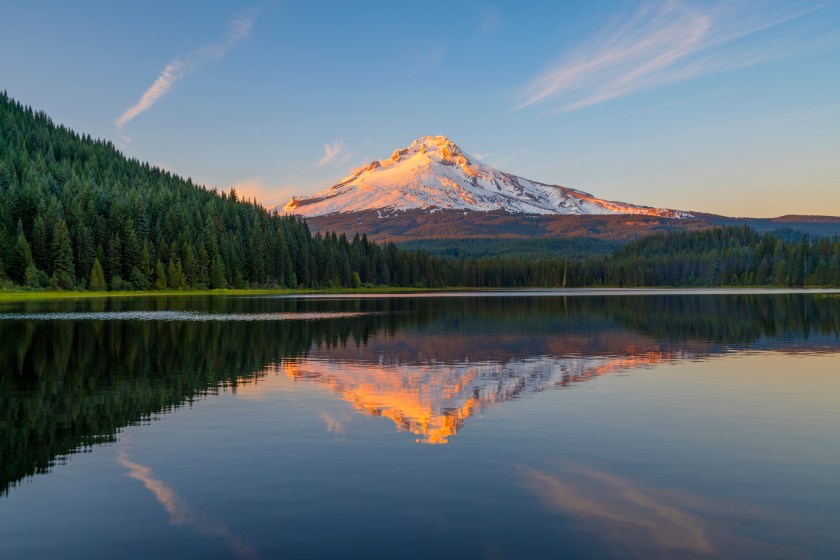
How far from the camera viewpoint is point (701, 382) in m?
34.2

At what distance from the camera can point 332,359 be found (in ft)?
141

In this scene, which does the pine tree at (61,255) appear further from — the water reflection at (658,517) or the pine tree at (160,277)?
the water reflection at (658,517)

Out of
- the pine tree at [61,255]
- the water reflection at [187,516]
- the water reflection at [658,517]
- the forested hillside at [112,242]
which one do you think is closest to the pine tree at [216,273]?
the forested hillside at [112,242]

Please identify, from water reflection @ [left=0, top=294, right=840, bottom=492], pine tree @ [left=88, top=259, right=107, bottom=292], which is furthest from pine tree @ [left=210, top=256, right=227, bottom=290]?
water reflection @ [left=0, top=294, right=840, bottom=492]

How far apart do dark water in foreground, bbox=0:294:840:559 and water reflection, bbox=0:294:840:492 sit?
0.73 ft

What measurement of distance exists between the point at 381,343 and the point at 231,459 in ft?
109

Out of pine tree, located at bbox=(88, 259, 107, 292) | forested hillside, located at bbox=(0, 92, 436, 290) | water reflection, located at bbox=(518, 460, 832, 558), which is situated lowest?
water reflection, located at bbox=(518, 460, 832, 558)

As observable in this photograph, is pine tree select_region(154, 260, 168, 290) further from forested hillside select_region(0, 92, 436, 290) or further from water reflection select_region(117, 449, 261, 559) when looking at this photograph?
water reflection select_region(117, 449, 261, 559)

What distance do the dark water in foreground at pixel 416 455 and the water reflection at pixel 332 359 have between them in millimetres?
223

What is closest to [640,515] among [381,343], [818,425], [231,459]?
[231,459]

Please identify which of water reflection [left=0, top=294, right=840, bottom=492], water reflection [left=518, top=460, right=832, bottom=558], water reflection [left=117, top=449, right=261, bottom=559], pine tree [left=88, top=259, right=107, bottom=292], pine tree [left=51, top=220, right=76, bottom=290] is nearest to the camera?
water reflection [left=518, top=460, right=832, bottom=558]

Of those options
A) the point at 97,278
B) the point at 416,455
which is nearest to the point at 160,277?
the point at 97,278

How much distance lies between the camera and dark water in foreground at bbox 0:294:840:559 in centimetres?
1375

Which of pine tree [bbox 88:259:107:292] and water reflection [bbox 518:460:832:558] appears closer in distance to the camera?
water reflection [bbox 518:460:832:558]
